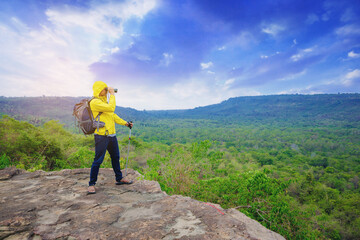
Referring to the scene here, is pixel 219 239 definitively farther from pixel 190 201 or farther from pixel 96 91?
pixel 96 91

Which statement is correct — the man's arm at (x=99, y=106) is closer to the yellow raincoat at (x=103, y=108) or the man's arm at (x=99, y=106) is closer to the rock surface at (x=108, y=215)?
the yellow raincoat at (x=103, y=108)

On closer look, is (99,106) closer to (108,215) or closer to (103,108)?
(103,108)

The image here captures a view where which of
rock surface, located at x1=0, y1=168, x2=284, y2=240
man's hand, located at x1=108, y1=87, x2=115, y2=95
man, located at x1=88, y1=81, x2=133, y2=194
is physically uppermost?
man's hand, located at x1=108, y1=87, x2=115, y2=95

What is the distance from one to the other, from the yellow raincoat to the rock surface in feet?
3.81

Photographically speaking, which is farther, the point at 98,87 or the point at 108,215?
the point at 98,87

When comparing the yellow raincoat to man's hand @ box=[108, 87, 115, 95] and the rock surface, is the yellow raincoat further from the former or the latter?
the rock surface

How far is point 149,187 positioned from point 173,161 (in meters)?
2.08

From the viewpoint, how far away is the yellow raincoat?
10.1 feet

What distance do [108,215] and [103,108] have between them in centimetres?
173

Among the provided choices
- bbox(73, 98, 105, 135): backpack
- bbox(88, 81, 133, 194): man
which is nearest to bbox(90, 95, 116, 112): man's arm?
bbox(88, 81, 133, 194): man

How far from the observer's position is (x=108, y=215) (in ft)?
7.84

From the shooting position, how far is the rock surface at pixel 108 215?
196cm

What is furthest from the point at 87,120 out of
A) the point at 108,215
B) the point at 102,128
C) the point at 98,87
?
the point at 108,215

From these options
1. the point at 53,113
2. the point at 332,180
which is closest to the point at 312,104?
the point at 332,180
